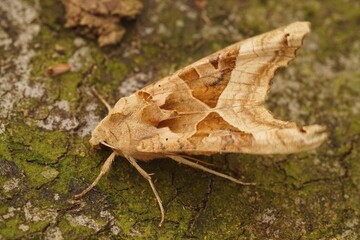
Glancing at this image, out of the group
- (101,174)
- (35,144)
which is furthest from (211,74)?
(35,144)

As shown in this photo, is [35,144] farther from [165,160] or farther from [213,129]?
[213,129]

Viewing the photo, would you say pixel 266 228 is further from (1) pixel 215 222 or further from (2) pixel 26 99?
(2) pixel 26 99

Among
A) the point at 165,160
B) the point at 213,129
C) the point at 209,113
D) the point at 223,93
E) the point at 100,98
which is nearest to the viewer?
the point at 213,129

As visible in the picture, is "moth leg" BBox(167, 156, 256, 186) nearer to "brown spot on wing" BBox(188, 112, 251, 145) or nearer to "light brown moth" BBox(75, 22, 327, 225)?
"light brown moth" BBox(75, 22, 327, 225)

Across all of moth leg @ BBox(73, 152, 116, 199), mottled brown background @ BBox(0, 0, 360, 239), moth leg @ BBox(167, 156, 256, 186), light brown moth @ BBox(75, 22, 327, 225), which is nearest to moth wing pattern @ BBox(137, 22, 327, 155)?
light brown moth @ BBox(75, 22, 327, 225)

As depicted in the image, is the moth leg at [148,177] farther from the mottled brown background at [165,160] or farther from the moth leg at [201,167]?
the moth leg at [201,167]

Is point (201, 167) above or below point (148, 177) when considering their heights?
below

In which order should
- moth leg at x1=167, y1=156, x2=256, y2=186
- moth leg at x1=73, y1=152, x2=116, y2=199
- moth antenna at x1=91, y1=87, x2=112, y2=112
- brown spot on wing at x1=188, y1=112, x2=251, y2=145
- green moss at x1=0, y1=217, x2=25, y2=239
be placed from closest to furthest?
green moss at x1=0, y1=217, x2=25, y2=239
brown spot on wing at x1=188, y1=112, x2=251, y2=145
moth leg at x1=73, y1=152, x2=116, y2=199
moth leg at x1=167, y1=156, x2=256, y2=186
moth antenna at x1=91, y1=87, x2=112, y2=112

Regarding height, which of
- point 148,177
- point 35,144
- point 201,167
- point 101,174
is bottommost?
point 201,167

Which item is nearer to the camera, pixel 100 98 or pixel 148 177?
pixel 148 177

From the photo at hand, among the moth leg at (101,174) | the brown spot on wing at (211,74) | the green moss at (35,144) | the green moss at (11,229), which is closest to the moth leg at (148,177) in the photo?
the moth leg at (101,174)
